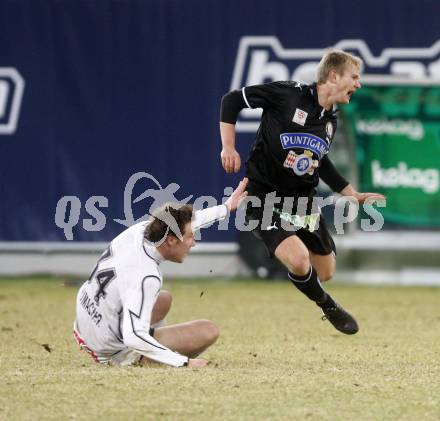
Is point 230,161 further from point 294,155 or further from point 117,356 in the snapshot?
point 117,356

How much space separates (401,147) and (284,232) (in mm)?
4897

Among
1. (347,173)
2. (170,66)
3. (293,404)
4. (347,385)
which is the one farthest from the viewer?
(170,66)

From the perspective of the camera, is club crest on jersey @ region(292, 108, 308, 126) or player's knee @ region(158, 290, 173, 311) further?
club crest on jersey @ region(292, 108, 308, 126)

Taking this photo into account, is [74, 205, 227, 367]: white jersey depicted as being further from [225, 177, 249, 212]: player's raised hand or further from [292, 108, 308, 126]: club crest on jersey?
[292, 108, 308, 126]: club crest on jersey

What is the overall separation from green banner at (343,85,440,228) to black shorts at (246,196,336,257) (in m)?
4.17

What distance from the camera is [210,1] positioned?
39.6 feet

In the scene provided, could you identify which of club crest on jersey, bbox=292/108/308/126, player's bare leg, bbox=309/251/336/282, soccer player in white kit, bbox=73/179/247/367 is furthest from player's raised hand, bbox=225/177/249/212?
player's bare leg, bbox=309/251/336/282

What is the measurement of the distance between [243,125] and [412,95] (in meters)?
1.92

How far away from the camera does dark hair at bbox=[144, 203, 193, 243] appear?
5746 millimetres

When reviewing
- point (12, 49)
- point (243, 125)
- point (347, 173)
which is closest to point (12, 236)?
point (12, 49)

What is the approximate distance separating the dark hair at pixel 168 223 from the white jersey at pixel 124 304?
0.22 ft

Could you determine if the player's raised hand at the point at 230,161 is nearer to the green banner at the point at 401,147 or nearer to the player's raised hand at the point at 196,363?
the player's raised hand at the point at 196,363

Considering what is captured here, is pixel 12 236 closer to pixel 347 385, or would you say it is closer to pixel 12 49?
pixel 12 49

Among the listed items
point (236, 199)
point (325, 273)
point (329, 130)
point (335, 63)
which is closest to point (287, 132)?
point (329, 130)
